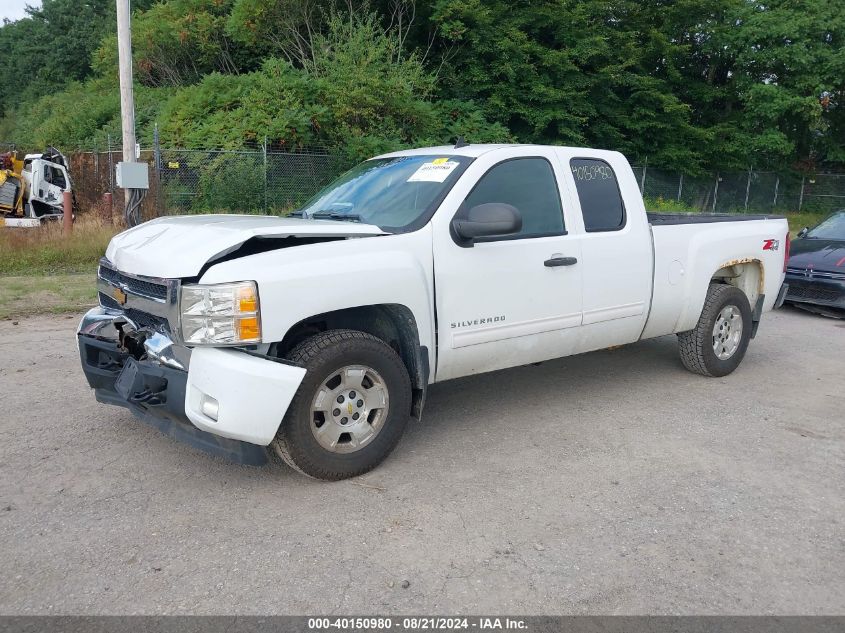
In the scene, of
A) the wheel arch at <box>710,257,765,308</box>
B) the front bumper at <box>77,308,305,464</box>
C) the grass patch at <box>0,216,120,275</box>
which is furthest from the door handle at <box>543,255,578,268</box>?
the grass patch at <box>0,216,120,275</box>

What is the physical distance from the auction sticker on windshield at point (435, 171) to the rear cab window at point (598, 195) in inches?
40.6

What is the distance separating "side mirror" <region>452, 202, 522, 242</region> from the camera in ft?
14.1

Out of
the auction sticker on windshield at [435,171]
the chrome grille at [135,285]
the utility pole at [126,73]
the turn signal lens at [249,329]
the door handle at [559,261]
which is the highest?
the utility pole at [126,73]

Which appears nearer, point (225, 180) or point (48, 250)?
point (48, 250)

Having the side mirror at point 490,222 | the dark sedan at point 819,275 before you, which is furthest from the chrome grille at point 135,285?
the dark sedan at point 819,275

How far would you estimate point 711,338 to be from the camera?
20.8ft

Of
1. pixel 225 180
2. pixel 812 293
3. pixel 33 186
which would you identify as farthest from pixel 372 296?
pixel 33 186

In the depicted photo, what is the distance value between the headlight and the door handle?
2140 millimetres

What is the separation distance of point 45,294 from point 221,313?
7.16 m

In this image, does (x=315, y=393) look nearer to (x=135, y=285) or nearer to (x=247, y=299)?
(x=247, y=299)

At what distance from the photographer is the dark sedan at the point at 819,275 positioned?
954cm

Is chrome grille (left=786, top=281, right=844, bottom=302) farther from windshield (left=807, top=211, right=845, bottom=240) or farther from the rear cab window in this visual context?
the rear cab window

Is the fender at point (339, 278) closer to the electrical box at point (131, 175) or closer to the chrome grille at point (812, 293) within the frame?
the chrome grille at point (812, 293)

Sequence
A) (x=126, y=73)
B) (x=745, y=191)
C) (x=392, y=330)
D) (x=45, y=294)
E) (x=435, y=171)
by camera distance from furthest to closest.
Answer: (x=745, y=191) → (x=126, y=73) → (x=45, y=294) → (x=435, y=171) → (x=392, y=330)
